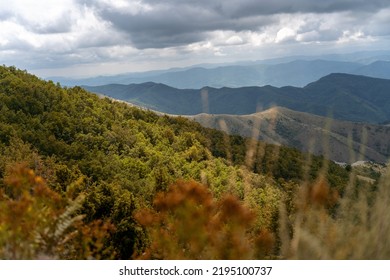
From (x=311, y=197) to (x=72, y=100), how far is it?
81.9 metres

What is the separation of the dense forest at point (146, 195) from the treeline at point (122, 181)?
20mm

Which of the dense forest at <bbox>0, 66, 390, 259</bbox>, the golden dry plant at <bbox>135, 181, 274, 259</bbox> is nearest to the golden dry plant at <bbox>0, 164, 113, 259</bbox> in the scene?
the dense forest at <bbox>0, 66, 390, 259</bbox>

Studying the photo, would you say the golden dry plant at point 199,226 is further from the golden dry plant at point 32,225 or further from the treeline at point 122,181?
the golden dry plant at point 32,225

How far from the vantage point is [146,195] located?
44875 millimetres

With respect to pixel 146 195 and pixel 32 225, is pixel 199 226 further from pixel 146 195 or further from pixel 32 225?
pixel 146 195

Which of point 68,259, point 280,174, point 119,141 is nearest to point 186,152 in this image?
point 119,141

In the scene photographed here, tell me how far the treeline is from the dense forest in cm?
2

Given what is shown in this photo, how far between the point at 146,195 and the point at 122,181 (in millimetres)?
5907

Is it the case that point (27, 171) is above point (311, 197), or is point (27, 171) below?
above

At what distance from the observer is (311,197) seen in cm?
361

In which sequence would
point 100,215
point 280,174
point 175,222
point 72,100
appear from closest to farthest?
point 175,222
point 100,215
point 280,174
point 72,100

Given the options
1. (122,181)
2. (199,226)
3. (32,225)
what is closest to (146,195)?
(122,181)

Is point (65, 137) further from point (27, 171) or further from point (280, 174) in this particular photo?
point (27, 171)

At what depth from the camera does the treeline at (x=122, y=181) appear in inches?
139
